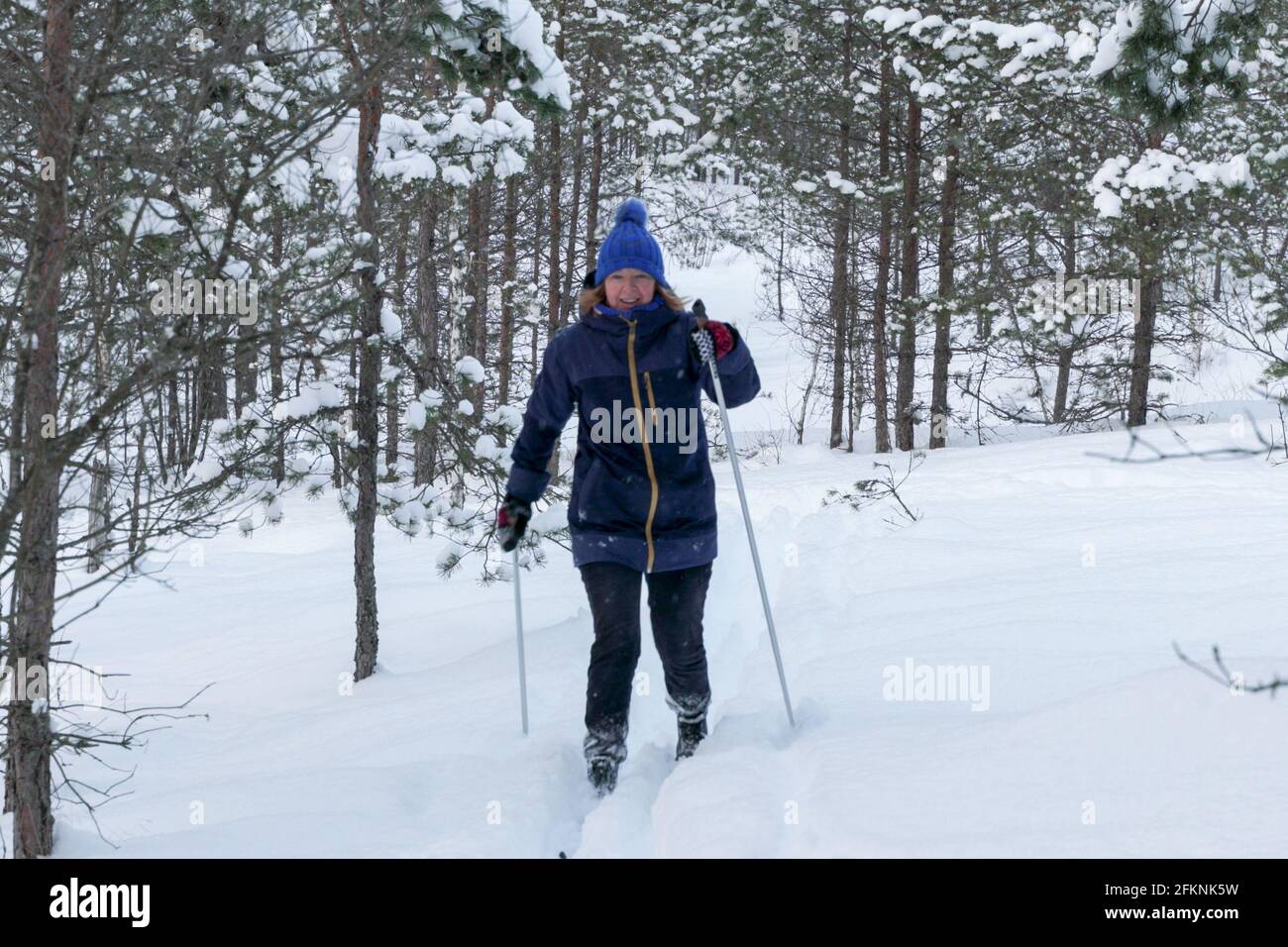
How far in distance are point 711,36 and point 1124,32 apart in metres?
10.6

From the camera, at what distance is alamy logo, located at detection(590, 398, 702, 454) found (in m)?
3.73

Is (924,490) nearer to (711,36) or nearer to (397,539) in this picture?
(397,539)

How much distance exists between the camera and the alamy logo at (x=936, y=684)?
4.26 meters

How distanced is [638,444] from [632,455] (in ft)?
0.16

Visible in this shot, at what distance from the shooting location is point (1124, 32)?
18.6ft

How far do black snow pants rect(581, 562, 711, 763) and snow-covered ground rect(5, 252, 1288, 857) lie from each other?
0.67ft

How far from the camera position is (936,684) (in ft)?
14.6

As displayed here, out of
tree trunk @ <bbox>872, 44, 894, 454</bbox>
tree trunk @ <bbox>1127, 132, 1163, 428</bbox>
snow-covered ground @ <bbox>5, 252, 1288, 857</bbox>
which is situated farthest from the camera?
tree trunk @ <bbox>872, 44, 894, 454</bbox>

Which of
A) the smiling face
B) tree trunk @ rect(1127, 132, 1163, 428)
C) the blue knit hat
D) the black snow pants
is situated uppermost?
tree trunk @ rect(1127, 132, 1163, 428)

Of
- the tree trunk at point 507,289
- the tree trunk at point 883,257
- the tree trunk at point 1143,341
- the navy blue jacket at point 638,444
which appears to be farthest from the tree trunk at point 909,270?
the navy blue jacket at point 638,444

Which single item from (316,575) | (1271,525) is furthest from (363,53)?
(316,575)
